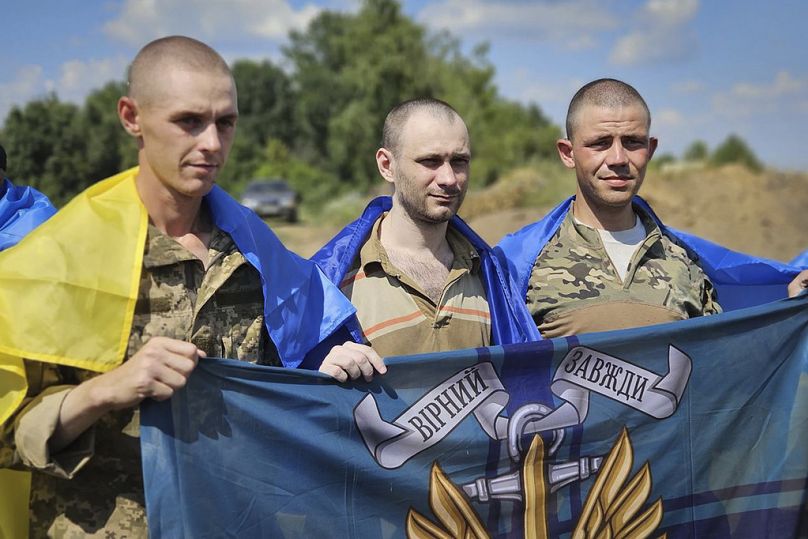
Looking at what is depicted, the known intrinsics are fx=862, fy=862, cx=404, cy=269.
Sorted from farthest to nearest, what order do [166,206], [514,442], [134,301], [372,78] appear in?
1. [372,78]
2. [514,442]
3. [166,206]
4. [134,301]

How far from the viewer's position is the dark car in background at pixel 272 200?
30.7 metres

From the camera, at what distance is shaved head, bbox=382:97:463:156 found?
383cm

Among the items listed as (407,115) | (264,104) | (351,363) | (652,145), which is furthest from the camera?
(264,104)

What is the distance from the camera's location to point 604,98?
13.7 feet

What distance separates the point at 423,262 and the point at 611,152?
1.07m

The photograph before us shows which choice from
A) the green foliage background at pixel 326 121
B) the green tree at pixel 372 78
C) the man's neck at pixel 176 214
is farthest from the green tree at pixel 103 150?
the green tree at pixel 372 78

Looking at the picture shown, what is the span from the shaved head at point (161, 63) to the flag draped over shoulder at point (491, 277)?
120cm

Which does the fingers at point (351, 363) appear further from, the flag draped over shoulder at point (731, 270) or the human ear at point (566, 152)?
the human ear at point (566, 152)

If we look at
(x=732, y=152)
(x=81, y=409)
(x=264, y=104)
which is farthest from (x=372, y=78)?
(x=81, y=409)

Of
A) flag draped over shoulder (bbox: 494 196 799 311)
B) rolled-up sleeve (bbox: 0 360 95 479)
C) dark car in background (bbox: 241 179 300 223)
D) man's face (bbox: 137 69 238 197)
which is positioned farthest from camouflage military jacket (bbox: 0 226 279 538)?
dark car in background (bbox: 241 179 300 223)

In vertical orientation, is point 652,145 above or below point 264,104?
below

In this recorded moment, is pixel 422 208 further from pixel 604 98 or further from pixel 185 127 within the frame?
pixel 185 127

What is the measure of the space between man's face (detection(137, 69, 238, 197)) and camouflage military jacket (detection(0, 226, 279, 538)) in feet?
0.70

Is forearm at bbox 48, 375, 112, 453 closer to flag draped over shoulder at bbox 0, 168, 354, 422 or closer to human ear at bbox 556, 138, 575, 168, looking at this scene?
flag draped over shoulder at bbox 0, 168, 354, 422
